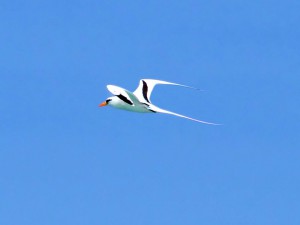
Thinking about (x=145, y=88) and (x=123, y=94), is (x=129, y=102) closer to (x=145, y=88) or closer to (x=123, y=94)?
(x=123, y=94)

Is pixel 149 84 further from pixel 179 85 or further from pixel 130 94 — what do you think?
pixel 130 94

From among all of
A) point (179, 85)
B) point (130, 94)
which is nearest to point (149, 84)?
point (179, 85)

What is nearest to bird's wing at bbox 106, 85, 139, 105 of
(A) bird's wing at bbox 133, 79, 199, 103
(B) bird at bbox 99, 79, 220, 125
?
(B) bird at bbox 99, 79, 220, 125

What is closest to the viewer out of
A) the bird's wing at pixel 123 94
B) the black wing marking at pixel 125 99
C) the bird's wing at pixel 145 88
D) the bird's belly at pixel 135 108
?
the bird's wing at pixel 123 94

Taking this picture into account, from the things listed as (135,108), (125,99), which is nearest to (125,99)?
(125,99)

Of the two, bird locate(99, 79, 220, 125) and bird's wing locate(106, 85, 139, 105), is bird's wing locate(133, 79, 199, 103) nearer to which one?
bird locate(99, 79, 220, 125)

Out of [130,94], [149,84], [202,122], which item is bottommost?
[202,122]

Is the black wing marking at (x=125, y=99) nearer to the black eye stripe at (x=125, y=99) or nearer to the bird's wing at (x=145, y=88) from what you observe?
the black eye stripe at (x=125, y=99)

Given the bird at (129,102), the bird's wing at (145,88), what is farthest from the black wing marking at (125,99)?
the bird's wing at (145,88)
